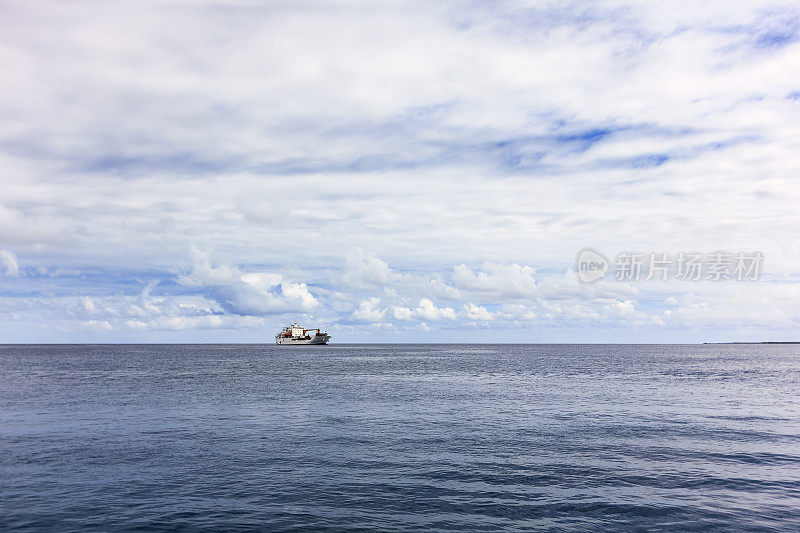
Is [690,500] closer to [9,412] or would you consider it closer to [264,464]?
[264,464]

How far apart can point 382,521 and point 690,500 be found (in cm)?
1554

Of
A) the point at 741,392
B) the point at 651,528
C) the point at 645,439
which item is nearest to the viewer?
the point at 651,528

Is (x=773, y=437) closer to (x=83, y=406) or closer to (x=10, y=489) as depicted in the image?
(x=10, y=489)

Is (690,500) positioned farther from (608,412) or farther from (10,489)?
(10,489)

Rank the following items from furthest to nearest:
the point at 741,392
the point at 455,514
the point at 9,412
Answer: the point at 741,392 < the point at 9,412 < the point at 455,514

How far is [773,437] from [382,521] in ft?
115

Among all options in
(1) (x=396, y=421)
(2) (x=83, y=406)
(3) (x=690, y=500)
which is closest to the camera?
(3) (x=690, y=500)

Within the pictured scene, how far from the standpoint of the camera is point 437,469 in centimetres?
3095

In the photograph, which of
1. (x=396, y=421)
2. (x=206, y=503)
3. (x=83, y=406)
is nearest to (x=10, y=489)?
(x=206, y=503)

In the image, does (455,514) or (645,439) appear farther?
(645,439)

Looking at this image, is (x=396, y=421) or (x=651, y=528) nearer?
(x=651, y=528)

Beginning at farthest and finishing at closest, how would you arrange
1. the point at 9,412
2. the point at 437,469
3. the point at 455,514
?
the point at 9,412, the point at 437,469, the point at 455,514

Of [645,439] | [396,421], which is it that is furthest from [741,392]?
[396,421]

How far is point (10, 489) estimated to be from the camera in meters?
26.7
